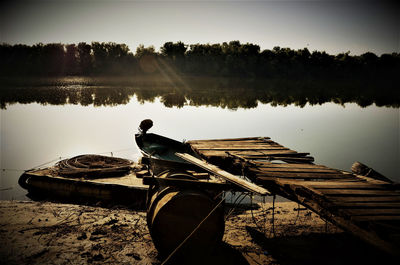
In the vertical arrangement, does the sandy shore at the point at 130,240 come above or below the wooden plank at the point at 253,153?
below

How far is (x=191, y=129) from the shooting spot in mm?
20125

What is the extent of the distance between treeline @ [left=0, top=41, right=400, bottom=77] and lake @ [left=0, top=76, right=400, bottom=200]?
54062 millimetres

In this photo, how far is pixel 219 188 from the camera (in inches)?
210

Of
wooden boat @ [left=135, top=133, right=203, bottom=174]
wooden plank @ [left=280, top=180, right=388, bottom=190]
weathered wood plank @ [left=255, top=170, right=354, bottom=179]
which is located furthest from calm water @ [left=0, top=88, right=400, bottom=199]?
wooden plank @ [left=280, top=180, right=388, bottom=190]

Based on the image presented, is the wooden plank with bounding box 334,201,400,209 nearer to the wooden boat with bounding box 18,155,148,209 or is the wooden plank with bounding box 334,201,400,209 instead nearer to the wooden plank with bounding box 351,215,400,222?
the wooden plank with bounding box 351,215,400,222

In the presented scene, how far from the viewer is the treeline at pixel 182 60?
260 feet

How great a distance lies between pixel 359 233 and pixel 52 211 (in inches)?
352

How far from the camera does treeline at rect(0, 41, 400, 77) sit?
79.1m

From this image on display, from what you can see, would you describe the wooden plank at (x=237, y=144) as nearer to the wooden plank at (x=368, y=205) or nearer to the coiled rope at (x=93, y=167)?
the coiled rope at (x=93, y=167)

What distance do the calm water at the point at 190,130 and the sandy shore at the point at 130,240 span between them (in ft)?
13.2

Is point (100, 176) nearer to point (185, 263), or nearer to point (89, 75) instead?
point (185, 263)

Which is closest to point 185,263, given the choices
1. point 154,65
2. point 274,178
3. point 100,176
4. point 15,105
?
point 274,178

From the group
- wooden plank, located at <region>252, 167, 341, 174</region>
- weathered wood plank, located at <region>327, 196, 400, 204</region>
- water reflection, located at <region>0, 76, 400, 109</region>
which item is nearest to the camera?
weathered wood plank, located at <region>327, 196, 400, 204</region>

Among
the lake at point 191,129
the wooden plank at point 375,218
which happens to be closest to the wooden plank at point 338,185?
the wooden plank at point 375,218
